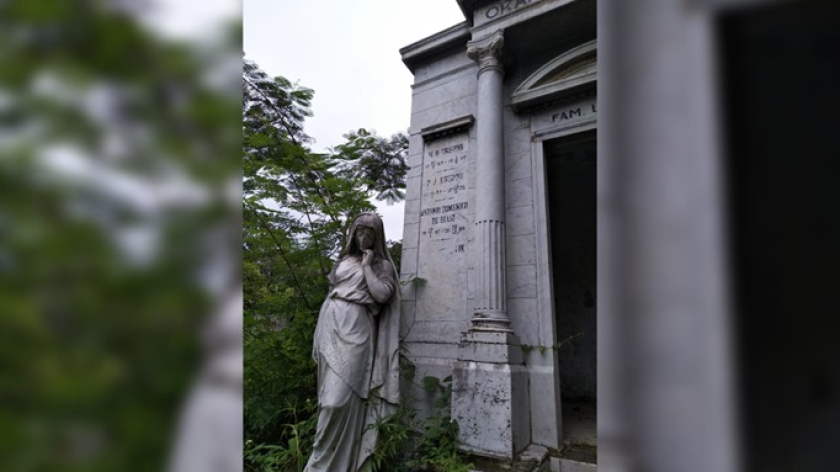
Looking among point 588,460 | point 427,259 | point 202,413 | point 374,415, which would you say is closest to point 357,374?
point 374,415

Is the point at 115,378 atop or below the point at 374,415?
atop

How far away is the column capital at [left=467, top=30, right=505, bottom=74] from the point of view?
4637 mm

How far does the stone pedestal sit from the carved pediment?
2.55m

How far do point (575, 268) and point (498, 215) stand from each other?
2894 millimetres

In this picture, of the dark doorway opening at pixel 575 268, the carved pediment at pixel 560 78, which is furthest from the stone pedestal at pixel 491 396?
the carved pediment at pixel 560 78

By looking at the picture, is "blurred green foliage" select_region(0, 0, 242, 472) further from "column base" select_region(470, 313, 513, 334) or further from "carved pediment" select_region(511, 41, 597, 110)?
"carved pediment" select_region(511, 41, 597, 110)

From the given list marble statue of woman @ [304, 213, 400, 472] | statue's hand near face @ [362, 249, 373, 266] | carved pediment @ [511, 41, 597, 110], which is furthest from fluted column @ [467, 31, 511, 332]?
statue's hand near face @ [362, 249, 373, 266]

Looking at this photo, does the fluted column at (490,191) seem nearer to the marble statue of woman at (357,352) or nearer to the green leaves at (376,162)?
the marble statue of woman at (357,352)

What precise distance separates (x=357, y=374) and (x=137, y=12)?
11.5 ft

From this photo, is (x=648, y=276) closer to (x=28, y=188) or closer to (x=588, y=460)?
(x=28, y=188)

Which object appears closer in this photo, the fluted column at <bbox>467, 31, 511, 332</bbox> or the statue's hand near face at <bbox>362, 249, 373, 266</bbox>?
the statue's hand near face at <bbox>362, 249, 373, 266</bbox>

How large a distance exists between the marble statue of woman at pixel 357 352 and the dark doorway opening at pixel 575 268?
105 inches

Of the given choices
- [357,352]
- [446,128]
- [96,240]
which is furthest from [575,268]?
[96,240]

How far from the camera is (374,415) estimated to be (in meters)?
3.67
